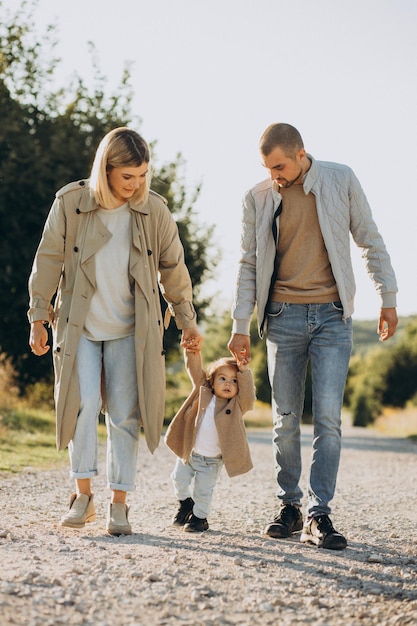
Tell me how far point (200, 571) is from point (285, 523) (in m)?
1.52

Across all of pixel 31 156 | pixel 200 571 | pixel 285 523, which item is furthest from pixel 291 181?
pixel 31 156

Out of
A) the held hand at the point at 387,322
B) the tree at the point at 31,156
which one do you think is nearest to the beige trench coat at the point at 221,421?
the held hand at the point at 387,322

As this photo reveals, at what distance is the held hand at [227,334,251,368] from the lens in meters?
6.16

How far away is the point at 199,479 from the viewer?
6117 millimetres

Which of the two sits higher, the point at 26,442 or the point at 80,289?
the point at 80,289

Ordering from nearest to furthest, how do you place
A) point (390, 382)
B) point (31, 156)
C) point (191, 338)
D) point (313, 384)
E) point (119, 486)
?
point (119, 486) < point (313, 384) < point (191, 338) < point (31, 156) < point (390, 382)

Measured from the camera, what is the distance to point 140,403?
5.79m

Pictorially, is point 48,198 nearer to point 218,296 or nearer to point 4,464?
point 218,296

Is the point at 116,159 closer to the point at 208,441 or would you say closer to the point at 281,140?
the point at 281,140

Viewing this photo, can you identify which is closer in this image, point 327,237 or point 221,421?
point 327,237

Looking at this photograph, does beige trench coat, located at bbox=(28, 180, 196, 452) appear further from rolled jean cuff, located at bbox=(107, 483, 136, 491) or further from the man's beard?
the man's beard

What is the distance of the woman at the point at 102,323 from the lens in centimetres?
575

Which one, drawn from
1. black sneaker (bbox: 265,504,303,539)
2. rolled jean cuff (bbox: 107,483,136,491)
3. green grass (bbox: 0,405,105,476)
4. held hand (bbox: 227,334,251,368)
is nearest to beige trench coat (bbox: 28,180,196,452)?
rolled jean cuff (bbox: 107,483,136,491)

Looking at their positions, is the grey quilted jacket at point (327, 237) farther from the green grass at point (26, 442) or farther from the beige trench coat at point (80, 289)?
the green grass at point (26, 442)
